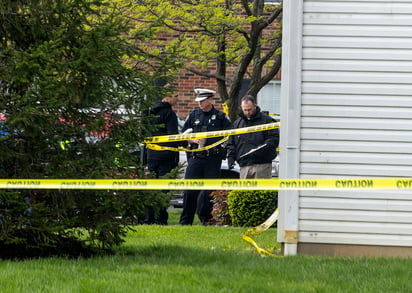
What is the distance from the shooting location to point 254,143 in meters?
13.2

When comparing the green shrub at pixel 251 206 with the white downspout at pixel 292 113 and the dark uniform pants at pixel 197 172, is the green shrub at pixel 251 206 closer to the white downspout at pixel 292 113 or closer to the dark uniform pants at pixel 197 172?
the dark uniform pants at pixel 197 172

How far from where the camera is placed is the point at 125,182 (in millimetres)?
7547

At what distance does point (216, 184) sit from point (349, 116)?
97.1 inches

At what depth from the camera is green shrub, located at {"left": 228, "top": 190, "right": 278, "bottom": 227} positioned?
1287cm

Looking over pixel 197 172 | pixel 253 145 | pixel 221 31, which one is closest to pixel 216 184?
pixel 253 145

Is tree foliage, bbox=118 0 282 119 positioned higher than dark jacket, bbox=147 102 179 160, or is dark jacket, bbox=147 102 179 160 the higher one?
tree foliage, bbox=118 0 282 119


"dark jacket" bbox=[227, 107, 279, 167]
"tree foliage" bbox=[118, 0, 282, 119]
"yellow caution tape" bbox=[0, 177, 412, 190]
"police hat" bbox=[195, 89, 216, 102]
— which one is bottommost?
"yellow caution tape" bbox=[0, 177, 412, 190]

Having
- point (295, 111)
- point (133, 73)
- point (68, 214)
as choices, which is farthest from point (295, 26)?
point (68, 214)

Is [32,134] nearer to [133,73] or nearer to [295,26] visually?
[133,73]

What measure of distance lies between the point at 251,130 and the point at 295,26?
13.1 ft

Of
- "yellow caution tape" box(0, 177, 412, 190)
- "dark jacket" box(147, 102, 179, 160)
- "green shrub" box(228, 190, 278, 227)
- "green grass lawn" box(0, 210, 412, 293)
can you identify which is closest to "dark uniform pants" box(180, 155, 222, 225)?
"dark jacket" box(147, 102, 179, 160)

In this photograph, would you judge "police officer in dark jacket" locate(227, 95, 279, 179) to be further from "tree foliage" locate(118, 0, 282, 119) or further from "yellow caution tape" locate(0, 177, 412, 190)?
"yellow caution tape" locate(0, 177, 412, 190)

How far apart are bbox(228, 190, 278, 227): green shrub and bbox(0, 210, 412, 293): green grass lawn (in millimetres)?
3331

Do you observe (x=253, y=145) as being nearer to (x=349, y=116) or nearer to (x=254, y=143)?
(x=254, y=143)
